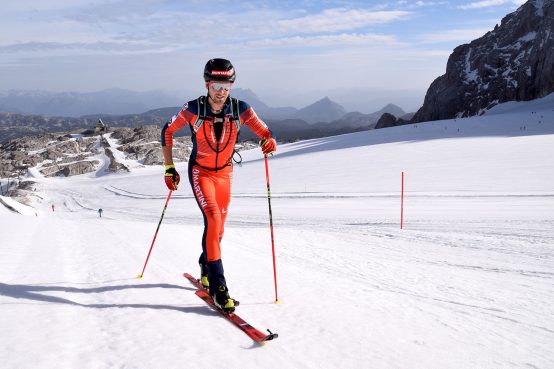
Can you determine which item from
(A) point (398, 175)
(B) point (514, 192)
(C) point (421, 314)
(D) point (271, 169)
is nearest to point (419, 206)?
(B) point (514, 192)

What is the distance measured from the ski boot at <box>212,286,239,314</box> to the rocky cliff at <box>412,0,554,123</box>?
3904 inches

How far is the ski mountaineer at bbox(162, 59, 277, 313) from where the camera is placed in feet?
16.7

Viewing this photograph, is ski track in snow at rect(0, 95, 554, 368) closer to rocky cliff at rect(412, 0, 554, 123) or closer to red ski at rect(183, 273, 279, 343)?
red ski at rect(183, 273, 279, 343)

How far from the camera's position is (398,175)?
1070 inches

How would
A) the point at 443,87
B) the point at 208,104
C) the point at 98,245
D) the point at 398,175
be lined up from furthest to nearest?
1. the point at 443,87
2. the point at 398,175
3. the point at 98,245
4. the point at 208,104

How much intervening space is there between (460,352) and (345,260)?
14.4 ft

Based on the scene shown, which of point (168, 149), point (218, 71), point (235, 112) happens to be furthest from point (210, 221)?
point (218, 71)

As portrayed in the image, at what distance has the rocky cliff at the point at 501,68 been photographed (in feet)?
Result: 287

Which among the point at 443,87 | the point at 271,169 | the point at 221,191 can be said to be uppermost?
the point at 443,87

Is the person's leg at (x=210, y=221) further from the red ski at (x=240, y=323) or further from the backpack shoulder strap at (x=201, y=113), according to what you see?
the backpack shoulder strap at (x=201, y=113)

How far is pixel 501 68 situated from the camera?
9656 cm

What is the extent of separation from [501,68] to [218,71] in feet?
361

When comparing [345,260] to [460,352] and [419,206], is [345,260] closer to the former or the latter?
[460,352]

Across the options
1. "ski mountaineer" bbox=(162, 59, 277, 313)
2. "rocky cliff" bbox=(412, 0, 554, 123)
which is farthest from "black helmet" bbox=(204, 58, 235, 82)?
"rocky cliff" bbox=(412, 0, 554, 123)
